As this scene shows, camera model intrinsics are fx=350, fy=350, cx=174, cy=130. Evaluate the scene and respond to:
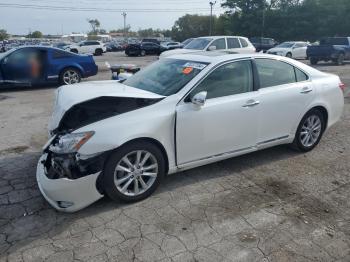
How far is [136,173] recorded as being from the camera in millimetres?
3732

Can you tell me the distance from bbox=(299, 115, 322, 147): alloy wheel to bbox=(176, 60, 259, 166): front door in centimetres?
109

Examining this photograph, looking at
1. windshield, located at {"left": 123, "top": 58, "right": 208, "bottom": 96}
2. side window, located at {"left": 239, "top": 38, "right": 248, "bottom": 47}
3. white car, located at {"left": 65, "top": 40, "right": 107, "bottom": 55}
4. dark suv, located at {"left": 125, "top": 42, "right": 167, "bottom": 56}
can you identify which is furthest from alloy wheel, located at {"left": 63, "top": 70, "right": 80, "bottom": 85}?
white car, located at {"left": 65, "top": 40, "right": 107, "bottom": 55}

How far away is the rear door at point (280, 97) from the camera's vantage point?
4590 mm

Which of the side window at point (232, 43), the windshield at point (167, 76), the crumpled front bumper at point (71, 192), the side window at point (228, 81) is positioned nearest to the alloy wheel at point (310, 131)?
the side window at point (228, 81)

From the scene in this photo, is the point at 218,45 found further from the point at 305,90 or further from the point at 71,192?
the point at 71,192

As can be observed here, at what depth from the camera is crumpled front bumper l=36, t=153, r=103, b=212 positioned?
338cm

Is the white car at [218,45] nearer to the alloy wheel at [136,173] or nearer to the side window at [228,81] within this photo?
the side window at [228,81]

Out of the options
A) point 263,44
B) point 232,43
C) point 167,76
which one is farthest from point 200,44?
point 263,44

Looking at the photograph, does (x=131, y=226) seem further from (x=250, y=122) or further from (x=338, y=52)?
(x=338, y=52)

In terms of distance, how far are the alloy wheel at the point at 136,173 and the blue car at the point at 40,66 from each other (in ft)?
27.1

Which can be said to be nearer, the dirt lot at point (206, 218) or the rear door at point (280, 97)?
the dirt lot at point (206, 218)

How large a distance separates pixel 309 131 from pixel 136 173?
290 centimetres

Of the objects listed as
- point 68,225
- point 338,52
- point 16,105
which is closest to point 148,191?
point 68,225

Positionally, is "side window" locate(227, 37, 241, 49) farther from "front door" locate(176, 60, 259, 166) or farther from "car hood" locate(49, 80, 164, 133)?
"car hood" locate(49, 80, 164, 133)
